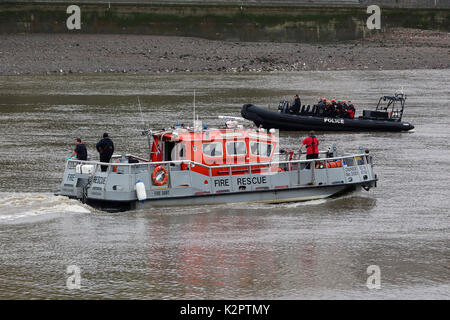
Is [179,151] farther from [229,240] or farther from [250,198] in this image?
[229,240]

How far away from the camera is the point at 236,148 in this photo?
1848cm

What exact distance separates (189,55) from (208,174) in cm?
4182

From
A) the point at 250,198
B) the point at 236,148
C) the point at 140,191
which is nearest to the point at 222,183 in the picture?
the point at 250,198

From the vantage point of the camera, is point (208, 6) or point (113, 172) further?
point (208, 6)

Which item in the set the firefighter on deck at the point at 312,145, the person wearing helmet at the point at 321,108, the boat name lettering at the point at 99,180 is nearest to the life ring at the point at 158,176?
the boat name lettering at the point at 99,180

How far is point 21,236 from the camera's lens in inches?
641

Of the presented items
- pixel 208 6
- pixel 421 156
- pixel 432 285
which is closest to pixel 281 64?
pixel 208 6

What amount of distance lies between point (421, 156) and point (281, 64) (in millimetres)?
33342

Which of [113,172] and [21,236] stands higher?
[113,172]

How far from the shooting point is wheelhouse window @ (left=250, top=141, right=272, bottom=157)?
61.1 ft

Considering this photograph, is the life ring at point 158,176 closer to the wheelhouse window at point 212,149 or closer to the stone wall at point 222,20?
the wheelhouse window at point 212,149

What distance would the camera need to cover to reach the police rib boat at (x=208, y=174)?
17562mm
